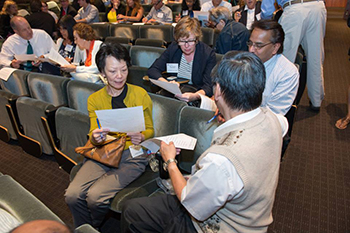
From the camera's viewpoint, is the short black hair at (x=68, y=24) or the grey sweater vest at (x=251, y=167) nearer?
the grey sweater vest at (x=251, y=167)

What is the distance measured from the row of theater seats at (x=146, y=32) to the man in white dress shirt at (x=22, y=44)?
1321 mm

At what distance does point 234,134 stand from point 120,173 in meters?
0.99

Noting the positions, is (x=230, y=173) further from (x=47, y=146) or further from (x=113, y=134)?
(x=47, y=146)

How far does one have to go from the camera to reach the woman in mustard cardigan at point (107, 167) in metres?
1.57

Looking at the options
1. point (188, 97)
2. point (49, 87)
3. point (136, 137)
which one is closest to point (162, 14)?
point (49, 87)

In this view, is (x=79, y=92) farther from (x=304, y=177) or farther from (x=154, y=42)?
(x=304, y=177)

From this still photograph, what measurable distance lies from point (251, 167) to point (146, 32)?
4473mm

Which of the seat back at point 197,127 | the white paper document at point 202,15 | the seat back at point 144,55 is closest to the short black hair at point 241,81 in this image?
the seat back at point 197,127

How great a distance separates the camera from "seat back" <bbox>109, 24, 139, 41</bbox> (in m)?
4.94

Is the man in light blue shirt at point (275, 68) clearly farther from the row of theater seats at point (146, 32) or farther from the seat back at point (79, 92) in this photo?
the row of theater seats at point (146, 32)

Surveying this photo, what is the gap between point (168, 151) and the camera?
1264 mm

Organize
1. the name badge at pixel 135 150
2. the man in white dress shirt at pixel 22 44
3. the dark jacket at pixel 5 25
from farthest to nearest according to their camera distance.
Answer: the dark jacket at pixel 5 25
the man in white dress shirt at pixel 22 44
the name badge at pixel 135 150

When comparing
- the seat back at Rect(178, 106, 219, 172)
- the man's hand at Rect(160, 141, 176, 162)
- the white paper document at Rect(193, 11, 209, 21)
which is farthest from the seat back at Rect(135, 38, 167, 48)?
the man's hand at Rect(160, 141, 176, 162)

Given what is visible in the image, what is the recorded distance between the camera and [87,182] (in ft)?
5.33
